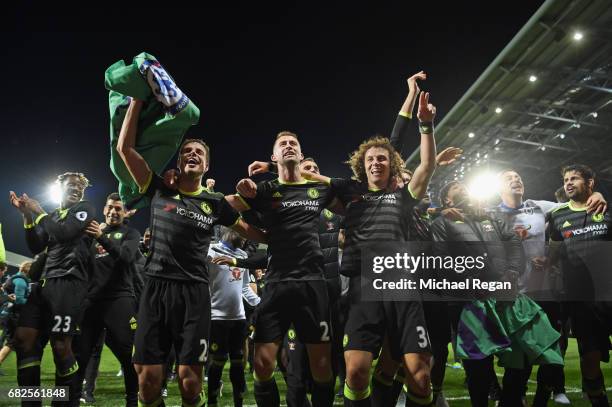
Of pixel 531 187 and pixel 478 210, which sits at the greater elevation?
pixel 531 187

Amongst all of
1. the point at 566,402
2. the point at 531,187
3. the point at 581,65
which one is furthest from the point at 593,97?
the point at 566,402

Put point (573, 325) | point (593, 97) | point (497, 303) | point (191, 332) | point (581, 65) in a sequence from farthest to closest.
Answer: point (593, 97)
point (581, 65)
point (573, 325)
point (497, 303)
point (191, 332)

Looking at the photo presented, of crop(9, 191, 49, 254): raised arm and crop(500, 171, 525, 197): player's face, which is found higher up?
crop(500, 171, 525, 197): player's face

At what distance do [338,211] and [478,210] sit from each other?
5.09 ft

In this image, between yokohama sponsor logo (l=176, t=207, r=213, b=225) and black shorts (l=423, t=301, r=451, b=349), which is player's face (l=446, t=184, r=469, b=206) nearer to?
black shorts (l=423, t=301, r=451, b=349)

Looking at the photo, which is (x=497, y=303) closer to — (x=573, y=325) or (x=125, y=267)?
(x=573, y=325)

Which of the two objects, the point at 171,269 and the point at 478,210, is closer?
the point at 171,269

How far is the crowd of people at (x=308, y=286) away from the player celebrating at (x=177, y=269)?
0.04ft

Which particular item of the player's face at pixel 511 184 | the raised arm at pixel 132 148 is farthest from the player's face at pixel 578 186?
the raised arm at pixel 132 148

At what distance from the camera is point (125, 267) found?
214 inches

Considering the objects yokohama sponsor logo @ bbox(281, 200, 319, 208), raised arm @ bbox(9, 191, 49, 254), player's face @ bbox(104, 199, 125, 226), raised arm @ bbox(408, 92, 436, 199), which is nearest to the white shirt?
player's face @ bbox(104, 199, 125, 226)

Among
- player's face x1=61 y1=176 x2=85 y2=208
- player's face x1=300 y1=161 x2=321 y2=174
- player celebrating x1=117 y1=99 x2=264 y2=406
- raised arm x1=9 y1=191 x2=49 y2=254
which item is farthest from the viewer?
player's face x1=300 y1=161 x2=321 y2=174

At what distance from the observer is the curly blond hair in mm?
4258

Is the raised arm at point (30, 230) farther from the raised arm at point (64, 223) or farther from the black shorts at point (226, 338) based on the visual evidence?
the black shorts at point (226, 338)
